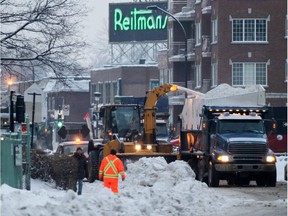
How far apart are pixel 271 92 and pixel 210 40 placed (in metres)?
6.59

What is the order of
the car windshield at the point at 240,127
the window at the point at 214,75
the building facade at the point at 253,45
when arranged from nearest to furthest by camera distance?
the car windshield at the point at 240,127
the building facade at the point at 253,45
the window at the point at 214,75

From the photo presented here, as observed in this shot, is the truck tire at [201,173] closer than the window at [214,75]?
Yes

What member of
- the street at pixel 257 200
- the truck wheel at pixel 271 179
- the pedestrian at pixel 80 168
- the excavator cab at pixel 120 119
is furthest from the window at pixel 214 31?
the pedestrian at pixel 80 168

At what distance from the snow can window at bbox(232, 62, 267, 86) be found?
114ft

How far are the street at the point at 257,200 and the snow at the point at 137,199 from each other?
4.5 inches

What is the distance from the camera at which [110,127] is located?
139 feet

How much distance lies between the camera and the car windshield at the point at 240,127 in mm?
34062

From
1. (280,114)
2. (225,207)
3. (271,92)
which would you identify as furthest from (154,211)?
(271,92)

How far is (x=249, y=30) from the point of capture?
6925cm

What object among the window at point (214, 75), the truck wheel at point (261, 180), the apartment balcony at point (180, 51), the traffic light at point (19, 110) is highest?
the apartment balcony at point (180, 51)

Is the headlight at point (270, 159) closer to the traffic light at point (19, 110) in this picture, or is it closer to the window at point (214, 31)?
the traffic light at point (19, 110)

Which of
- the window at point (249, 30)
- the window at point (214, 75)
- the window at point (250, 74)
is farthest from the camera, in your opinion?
the window at point (214, 75)

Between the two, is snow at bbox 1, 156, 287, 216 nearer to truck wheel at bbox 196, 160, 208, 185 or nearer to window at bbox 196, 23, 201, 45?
truck wheel at bbox 196, 160, 208, 185

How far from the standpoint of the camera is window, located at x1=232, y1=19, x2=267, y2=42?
2717 inches
